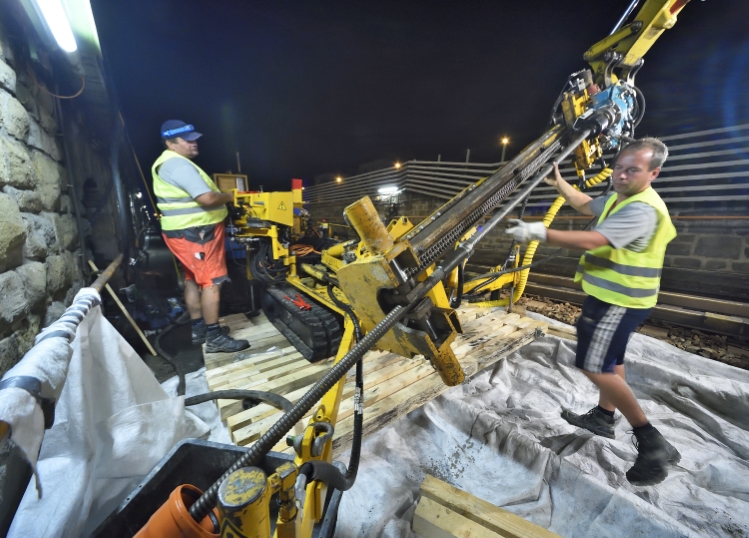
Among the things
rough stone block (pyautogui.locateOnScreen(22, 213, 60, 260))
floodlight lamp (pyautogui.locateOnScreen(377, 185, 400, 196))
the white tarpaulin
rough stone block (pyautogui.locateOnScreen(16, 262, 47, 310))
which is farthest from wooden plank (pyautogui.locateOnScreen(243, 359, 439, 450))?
floodlight lamp (pyautogui.locateOnScreen(377, 185, 400, 196))

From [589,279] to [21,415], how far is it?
2664 millimetres

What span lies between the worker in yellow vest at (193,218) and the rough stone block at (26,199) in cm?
96

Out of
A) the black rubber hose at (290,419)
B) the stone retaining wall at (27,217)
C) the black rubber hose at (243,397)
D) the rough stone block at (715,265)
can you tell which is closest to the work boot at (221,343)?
the black rubber hose at (243,397)

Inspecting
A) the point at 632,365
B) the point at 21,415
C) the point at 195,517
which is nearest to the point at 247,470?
the point at 195,517

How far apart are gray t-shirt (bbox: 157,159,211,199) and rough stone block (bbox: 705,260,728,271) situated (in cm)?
657

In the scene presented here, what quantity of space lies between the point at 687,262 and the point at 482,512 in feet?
17.0

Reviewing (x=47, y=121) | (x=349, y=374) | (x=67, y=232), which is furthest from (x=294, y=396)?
(x=47, y=121)

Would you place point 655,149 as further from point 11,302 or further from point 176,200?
point 176,200

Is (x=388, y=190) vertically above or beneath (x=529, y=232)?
above

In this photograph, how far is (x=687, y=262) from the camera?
13.9 feet

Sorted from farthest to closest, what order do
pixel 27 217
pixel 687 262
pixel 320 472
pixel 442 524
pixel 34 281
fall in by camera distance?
pixel 687 262
pixel 27 217
pixel 34 281
pixel 442 524
pixel 320 472

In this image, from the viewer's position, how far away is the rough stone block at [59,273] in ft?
6.01

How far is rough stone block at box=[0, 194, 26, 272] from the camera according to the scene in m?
1.22

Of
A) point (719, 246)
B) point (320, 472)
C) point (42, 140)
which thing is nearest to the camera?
point (320, 472)
